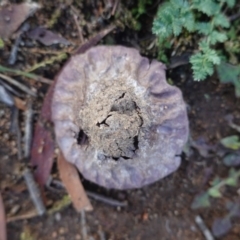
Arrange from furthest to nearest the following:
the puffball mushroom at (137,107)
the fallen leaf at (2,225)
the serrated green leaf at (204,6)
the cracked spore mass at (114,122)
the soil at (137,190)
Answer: the soil at (137,190) → the fallen leaf at (2,225) → the serrated green leaf at (204,6) → the puffball mushroom at (137,107) → the cracked spore mass at (114,122)

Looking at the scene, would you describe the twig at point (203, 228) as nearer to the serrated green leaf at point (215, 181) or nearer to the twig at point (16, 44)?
the serrated green leaf at point (215, 181)

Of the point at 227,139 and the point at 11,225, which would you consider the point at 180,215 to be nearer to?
the point at 227,139

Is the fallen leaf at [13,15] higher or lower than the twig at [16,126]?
higher

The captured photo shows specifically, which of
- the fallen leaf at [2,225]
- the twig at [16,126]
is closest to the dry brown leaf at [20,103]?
the twig at [16,126]

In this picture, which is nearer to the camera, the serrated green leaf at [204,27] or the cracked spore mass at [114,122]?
the cracked spore mass at [114,122]

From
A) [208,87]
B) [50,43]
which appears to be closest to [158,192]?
[208,87]

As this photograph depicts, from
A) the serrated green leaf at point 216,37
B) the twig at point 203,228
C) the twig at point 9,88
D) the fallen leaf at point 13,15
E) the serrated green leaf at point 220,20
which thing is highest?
the fallen leaf at point 13,15

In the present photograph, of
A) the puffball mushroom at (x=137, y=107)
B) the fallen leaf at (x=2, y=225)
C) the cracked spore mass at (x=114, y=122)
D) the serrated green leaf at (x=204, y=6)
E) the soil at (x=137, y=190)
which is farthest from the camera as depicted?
the soil at (x=137, y=190)
